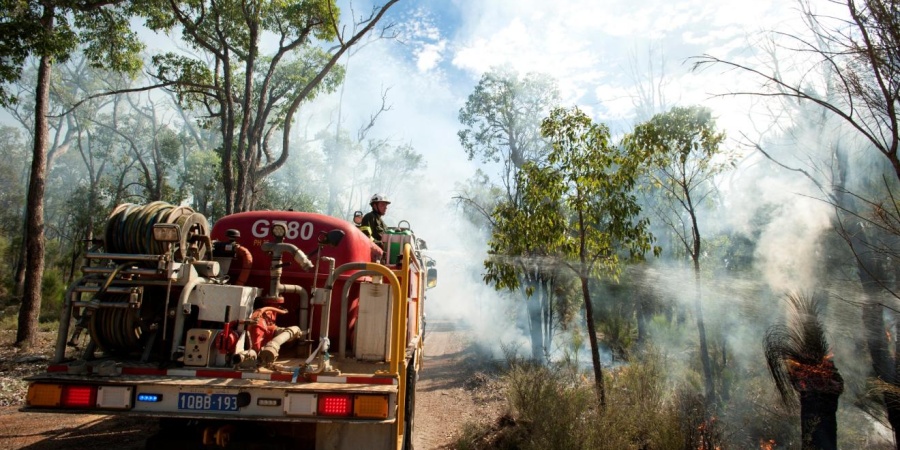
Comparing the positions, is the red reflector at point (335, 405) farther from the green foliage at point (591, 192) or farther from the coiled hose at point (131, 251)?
the green foliage at point (591, 192)

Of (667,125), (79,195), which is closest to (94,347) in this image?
(667,125)

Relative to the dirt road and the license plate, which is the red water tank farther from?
the dirt road

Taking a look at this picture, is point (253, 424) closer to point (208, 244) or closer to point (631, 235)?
point (208, 244)

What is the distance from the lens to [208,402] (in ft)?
11.2

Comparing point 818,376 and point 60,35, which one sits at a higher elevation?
point 60,35

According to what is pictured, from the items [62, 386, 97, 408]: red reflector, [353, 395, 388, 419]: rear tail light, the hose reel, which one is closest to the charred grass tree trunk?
[353, 395, 388, 419]: rear tail light

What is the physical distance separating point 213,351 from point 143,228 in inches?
43.4

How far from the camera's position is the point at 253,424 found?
3.92 meters

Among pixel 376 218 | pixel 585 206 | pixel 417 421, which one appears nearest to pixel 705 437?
pixel 585 206

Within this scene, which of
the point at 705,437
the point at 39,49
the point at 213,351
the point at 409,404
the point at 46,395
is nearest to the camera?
the point at 46,395

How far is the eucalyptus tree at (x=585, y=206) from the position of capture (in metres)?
7.02

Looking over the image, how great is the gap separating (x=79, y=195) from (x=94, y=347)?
3408 cm

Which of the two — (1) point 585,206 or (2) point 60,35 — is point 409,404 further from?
(2) point 60,35

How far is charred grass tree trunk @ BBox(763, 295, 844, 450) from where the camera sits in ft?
16.8
